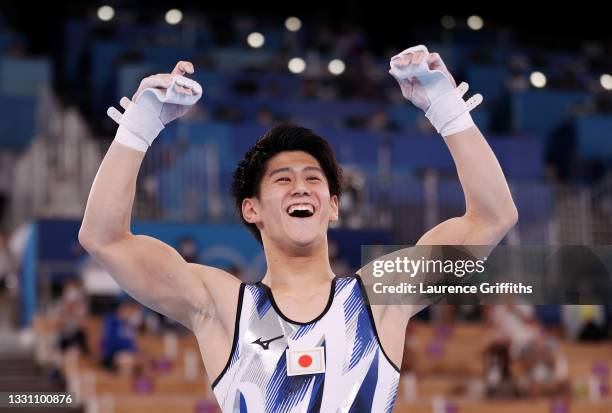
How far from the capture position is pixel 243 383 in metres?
3.84

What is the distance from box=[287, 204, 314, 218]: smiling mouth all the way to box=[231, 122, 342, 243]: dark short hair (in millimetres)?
211

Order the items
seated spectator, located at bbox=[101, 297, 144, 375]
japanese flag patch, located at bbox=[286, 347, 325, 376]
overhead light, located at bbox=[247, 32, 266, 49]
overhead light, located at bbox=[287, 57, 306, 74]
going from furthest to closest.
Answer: overhead light, located at bbox=[247, 32, 266, 49], overhead light, located at bbox=[287, 57, 306, 74], seated spectator, located at bbox=[101, 297, 144, 375], japanese flag patch, located at bbox=[286, 347, 325, 376]

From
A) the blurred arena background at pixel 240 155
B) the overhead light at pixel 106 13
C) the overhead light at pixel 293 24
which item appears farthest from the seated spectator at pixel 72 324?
the overhead light at pixel 293 24

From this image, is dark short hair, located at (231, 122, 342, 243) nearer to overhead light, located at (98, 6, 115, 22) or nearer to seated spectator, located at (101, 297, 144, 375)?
seated spectator, located at (101, 297, 144, 375)

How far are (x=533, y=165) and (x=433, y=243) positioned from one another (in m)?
12.7

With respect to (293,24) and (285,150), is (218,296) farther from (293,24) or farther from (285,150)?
(293,24)

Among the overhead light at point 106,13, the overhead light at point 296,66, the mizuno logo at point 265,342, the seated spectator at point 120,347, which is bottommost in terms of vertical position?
the mizuno logo at point 265,342

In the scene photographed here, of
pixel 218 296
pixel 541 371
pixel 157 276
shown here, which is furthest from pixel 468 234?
pixel 541 371

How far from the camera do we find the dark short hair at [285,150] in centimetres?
414

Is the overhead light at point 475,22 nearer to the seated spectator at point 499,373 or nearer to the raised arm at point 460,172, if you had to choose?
the seated spectator at point 499,373

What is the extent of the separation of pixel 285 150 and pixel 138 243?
0.67 m

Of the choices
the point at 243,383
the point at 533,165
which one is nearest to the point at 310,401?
the point at 243,383

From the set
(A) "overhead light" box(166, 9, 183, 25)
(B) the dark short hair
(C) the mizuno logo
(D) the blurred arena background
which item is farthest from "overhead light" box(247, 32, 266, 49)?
(C) the mizuno logo

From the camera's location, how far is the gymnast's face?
3.96 m
